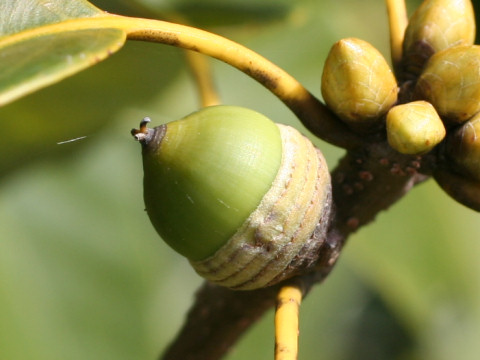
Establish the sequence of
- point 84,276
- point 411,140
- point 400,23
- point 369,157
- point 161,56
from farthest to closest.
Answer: point 84,276, point 161,56, point 400,23, point 369,157, point 411,140

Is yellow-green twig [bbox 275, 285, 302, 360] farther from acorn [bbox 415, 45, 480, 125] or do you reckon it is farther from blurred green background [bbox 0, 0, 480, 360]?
blurred green background [bbox 0, 0, 480, 360]

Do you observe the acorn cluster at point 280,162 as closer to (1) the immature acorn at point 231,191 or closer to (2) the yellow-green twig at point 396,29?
(1) the immature acorn at point 231,191

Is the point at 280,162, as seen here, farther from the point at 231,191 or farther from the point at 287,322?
the point at 287,322

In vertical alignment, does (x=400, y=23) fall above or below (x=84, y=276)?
above

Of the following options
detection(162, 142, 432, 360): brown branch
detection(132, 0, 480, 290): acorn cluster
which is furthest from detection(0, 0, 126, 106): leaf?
detection(162, 142, 432, 360): brown branch

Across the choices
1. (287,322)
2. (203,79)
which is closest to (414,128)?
(287,322)

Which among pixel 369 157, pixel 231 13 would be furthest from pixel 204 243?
pixel 231 13

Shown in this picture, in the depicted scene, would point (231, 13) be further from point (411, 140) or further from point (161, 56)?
point (411, 140)
